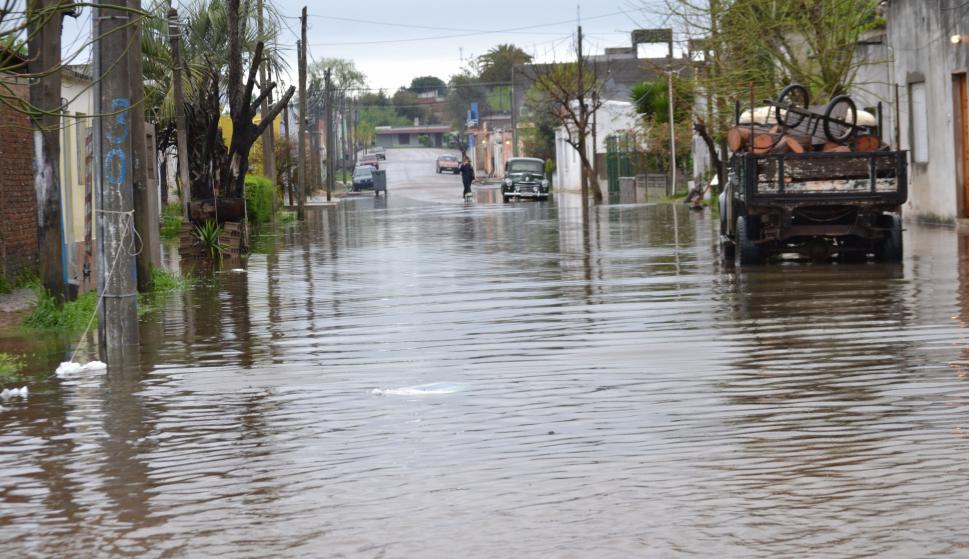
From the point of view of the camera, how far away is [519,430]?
8.21 meters

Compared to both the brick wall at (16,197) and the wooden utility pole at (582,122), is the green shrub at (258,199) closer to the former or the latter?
the brick wall at (16,197)

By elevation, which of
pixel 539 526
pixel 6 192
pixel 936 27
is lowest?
pixel 539 526

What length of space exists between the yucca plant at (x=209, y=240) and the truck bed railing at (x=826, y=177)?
994 cm

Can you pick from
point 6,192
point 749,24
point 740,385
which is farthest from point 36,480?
point 749,24

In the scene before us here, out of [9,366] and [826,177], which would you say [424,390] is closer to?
[9,366]

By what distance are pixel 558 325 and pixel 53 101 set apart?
5567 millimetres

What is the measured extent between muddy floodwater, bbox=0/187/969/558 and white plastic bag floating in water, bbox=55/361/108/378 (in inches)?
7.1

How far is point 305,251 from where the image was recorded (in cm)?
2709

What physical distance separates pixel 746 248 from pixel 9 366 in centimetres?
1033

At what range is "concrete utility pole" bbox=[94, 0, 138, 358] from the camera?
12148 millimetres

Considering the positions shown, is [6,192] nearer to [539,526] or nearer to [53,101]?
[53,101]

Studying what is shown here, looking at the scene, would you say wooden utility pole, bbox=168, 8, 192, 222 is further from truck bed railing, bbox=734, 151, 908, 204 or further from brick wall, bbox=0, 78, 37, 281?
truck bed railing, bbox=734, 151, 908, 204

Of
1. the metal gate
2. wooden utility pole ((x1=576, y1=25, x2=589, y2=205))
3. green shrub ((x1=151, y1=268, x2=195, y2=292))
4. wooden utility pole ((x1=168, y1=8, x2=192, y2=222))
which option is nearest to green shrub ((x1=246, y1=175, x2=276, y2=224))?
wooden utility pole ((x1=168, y1=8, x2=192, y2=222))

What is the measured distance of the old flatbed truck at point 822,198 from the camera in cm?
1830
